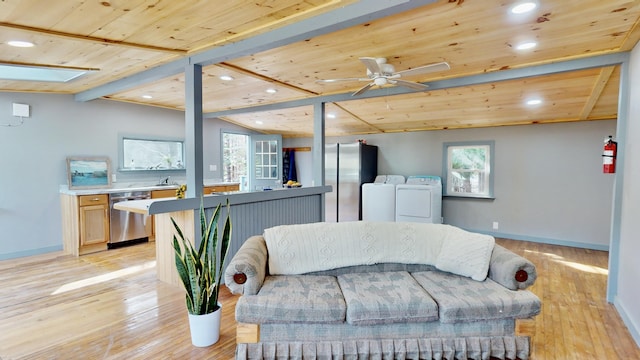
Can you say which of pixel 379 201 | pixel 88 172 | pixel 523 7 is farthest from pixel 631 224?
pixel 88 172

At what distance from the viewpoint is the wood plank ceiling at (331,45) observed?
217 cm

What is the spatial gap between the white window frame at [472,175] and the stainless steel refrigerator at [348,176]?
1.45 meters

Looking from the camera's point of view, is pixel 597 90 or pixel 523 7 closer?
Result: pixel 523 7

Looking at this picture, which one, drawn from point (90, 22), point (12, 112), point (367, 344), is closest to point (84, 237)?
Result: point (12, 112)

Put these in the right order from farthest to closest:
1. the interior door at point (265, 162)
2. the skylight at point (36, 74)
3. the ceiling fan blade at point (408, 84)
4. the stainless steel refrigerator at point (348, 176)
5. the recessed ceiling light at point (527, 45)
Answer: the interior door at point (265, 162) → the stainless steel refrigerator at point (348, 176) → the skylight at point (36, 74) → the ceiling fan blade at point (408, 84) → the recessed ceiling light at point (527, 45)

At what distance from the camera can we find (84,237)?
4.48 meters

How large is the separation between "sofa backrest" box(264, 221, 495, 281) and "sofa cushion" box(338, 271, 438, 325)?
1.31 feet

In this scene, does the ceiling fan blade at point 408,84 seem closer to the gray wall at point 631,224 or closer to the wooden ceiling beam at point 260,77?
the wooden ceiling beam at point 260,77

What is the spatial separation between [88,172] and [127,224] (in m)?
0.97

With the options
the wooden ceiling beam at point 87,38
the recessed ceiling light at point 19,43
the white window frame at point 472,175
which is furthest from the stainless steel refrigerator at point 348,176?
the recessed ceiling light at point 19,43

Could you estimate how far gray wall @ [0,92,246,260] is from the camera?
4270mm

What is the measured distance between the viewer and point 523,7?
7.02 feet

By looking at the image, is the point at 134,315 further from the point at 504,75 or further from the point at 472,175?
the point at 472,175

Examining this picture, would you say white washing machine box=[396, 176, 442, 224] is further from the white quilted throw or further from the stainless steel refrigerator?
the white quilted throw
